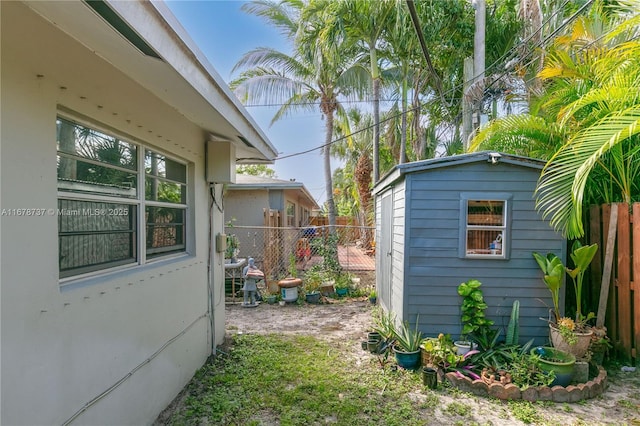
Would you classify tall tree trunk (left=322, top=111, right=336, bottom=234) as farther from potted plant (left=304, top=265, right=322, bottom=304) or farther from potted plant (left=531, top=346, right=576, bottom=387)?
potted plant (left=531, top=346, right=576, bottom=387)

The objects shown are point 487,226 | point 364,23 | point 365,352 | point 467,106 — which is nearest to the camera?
point 487,226

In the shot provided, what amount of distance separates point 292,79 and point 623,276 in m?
10.5

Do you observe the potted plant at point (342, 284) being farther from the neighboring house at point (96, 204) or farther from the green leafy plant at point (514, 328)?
the neighboring house at point (96, 204)

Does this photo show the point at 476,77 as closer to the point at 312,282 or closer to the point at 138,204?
the point at 312,282

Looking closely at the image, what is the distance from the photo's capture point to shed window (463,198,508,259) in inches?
168

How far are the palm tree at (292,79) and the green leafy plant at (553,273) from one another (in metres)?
8.10

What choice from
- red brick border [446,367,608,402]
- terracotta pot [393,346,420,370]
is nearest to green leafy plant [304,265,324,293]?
terracotta pot [393,346,420,370]

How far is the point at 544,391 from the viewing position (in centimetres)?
334

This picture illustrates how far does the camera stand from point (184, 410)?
10.3 ft

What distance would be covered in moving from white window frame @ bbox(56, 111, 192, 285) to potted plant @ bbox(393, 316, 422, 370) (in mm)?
2718

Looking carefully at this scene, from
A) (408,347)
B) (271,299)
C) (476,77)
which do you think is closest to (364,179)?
(476,77)

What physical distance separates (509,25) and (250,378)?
939cm

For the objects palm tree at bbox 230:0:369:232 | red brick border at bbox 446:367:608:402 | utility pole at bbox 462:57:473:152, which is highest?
palm tree at bbox 230:0:369:232

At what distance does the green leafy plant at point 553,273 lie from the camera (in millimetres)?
3895
